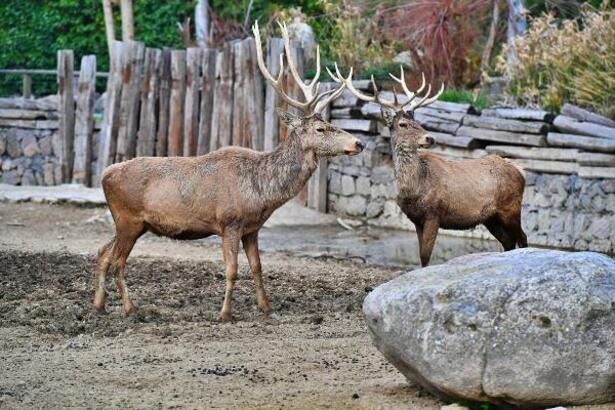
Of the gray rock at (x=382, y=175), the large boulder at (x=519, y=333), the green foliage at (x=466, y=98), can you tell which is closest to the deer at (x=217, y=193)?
the large boulder at (x=519, y=333)

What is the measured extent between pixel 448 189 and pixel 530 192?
404 cm

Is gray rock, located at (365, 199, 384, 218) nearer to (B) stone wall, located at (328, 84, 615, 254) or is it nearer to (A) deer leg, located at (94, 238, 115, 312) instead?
(B) stone wall, located at (328, 84, 615, 254)

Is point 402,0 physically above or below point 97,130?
above

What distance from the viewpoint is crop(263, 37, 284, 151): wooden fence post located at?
1720 cm

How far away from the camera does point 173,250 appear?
46.4 feet

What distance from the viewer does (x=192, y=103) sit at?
18.0 meters

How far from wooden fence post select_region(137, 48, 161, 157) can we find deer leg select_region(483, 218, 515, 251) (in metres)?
7.54

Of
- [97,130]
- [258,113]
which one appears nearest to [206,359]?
[258,113]

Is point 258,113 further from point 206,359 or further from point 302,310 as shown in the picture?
point 206,359

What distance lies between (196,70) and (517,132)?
17.2 ft

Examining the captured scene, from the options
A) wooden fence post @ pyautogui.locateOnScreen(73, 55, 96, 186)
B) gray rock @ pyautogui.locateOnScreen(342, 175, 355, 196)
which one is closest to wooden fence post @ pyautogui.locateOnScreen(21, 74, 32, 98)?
wooden fence post @ pyautogui.locateOnScreen(73, 55, 96, 186)

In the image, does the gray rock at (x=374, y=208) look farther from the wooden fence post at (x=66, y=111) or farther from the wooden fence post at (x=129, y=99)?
the wooden fence post at (x=66, y=111)

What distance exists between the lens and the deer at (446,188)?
1154cm

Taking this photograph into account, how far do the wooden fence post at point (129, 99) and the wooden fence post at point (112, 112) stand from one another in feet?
0.24
